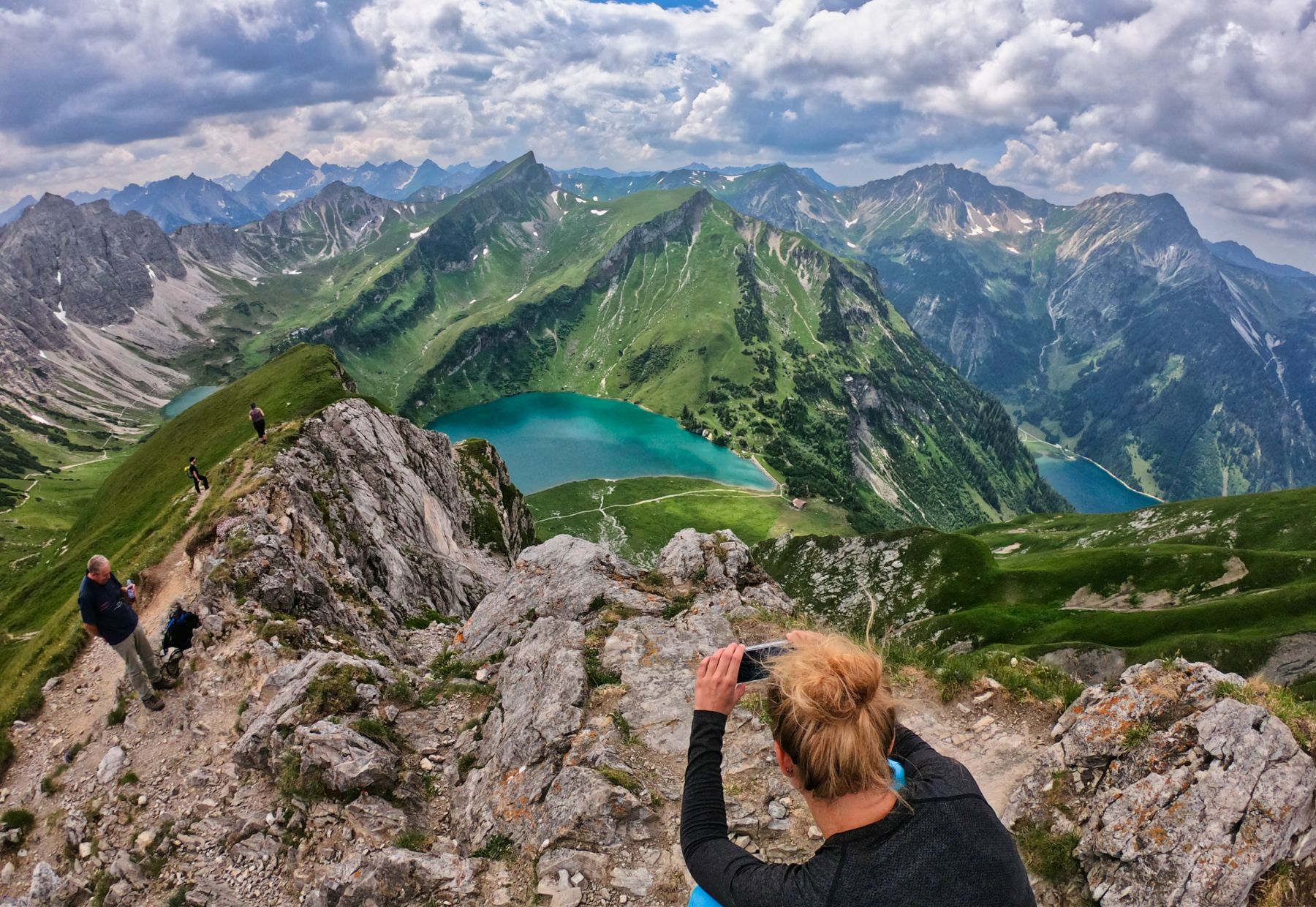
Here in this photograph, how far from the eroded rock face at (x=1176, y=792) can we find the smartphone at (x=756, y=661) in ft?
27.5

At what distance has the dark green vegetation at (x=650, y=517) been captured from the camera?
164 metres

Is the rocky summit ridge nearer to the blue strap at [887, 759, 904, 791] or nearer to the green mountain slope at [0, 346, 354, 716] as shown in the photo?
the green mountain slope at [0, 346, 354, 716]

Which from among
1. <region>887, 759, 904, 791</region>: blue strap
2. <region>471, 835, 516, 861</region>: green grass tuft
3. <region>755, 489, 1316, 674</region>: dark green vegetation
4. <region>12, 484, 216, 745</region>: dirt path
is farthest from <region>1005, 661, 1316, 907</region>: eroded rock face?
<region>755, 489, 1316, 674</region>: dark green vegetation

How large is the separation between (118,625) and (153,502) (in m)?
60.2

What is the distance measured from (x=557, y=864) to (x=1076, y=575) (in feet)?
297

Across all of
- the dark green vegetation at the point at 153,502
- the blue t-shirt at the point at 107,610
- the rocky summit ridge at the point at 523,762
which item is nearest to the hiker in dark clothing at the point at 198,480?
the dark green vegetation at the point at 153,502

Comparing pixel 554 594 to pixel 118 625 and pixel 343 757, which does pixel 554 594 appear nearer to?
pixel 343 757

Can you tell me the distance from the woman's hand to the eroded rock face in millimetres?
8575

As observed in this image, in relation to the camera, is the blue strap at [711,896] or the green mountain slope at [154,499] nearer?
the blue strap at [711,896]

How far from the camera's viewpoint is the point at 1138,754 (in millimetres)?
10594

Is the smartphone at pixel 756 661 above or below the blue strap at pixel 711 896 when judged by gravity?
above

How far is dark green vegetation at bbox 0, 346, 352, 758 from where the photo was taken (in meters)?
29.5

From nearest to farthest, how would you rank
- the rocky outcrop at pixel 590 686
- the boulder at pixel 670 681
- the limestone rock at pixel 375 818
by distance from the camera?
the rocky outcrop at pixel 590 686
the limestone rock at pixel 375 818
the boulder at pixel 670 681

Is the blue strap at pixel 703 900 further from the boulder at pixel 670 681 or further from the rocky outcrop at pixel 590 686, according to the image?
the rocky outcrop at pixel 590 686
